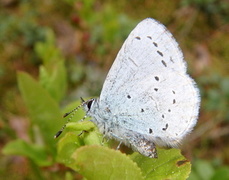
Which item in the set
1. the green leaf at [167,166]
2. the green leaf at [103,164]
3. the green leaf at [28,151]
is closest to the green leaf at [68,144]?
the green leaf at [103,164]

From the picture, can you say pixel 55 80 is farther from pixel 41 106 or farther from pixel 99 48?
pixel 99 48

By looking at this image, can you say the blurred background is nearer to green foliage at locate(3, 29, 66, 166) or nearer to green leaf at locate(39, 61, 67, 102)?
green leaf at locate(39, 61, 67, 102)

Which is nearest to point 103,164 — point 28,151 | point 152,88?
point 152,88

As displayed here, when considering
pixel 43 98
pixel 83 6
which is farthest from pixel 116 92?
pixel 83 6

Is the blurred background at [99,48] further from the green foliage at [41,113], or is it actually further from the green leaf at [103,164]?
the green leaf at [103,164]

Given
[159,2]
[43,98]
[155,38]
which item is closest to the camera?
[155,38]

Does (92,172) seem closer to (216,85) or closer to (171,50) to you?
(171,50)

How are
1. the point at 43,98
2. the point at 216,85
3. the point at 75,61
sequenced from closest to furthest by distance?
1. the point at 43,98
2. the point at 216,85
3. the point at 75,61

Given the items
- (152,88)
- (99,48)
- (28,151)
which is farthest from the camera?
(99,48)
